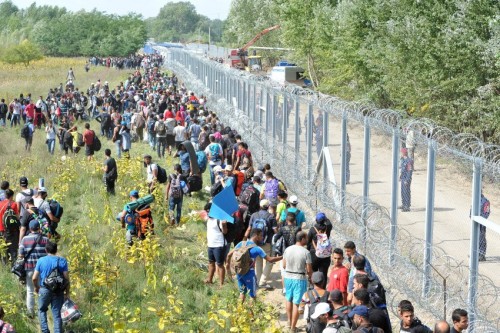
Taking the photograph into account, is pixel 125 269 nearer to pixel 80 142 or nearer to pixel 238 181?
pixel 238 181

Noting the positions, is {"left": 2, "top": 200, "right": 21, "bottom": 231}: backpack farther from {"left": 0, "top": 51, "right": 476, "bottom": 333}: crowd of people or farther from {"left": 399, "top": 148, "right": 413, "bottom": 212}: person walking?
{"left": 399, "top": 148, "right": 413, "bottom": 212}: person walking

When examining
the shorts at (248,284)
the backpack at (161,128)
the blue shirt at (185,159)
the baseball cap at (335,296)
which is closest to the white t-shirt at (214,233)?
the shorts at (248,284)

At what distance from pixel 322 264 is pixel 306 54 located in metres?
28.9

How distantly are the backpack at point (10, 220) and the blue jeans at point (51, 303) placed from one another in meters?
2.70

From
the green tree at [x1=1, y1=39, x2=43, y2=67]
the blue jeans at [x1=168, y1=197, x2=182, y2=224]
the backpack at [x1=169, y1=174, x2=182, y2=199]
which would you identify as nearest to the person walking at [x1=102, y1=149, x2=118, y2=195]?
the blue jeans at [x1=168, y1=197, x2=182, y2=224]

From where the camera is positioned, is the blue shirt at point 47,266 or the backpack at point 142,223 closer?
the blue shirt at point 47,266

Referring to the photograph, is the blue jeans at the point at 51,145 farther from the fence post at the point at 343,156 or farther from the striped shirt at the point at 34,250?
the striped shirt at the point at 34,250

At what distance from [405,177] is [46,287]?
516 centimetres

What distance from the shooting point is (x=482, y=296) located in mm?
9383

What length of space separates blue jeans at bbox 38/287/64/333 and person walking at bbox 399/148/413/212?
4.83m

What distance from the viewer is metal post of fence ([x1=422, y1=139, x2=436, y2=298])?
10.5 metres

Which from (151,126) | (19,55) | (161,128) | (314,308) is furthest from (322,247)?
(19,55)

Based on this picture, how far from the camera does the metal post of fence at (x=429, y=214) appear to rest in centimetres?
1045

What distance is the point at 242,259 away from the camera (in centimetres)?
1077
